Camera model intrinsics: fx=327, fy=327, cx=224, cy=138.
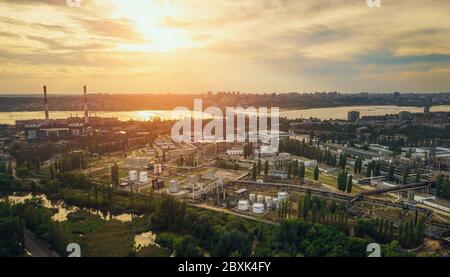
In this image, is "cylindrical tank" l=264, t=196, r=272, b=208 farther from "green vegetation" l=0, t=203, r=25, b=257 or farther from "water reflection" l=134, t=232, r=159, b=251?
"green vegetation" l=0, t=203, r=25, b=257

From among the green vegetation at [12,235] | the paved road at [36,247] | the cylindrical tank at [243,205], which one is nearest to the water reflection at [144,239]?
the paved road at [36,247]

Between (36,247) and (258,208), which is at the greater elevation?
(258,208)

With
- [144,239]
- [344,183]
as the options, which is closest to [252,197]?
[344,183]

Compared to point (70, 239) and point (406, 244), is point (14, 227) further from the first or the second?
point (406, 244)

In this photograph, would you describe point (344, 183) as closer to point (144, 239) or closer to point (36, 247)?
point (144, 239)

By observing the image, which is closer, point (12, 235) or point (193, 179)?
point (12, 235)

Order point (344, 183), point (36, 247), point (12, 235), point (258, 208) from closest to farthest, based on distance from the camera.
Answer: point (12, 235) → point (36, 247) → point (258, 208) → point (344, 183)

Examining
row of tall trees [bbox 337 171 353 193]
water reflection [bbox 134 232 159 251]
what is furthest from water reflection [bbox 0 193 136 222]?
row of tall trees [bbox 337 171 353 193]

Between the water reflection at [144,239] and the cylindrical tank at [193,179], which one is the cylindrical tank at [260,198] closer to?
the cylindrical tank at [193,179]

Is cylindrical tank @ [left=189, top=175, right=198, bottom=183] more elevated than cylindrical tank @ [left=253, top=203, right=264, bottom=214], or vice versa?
cylindrical tank @ [left=189, top=175, right=198, bottom=183]
